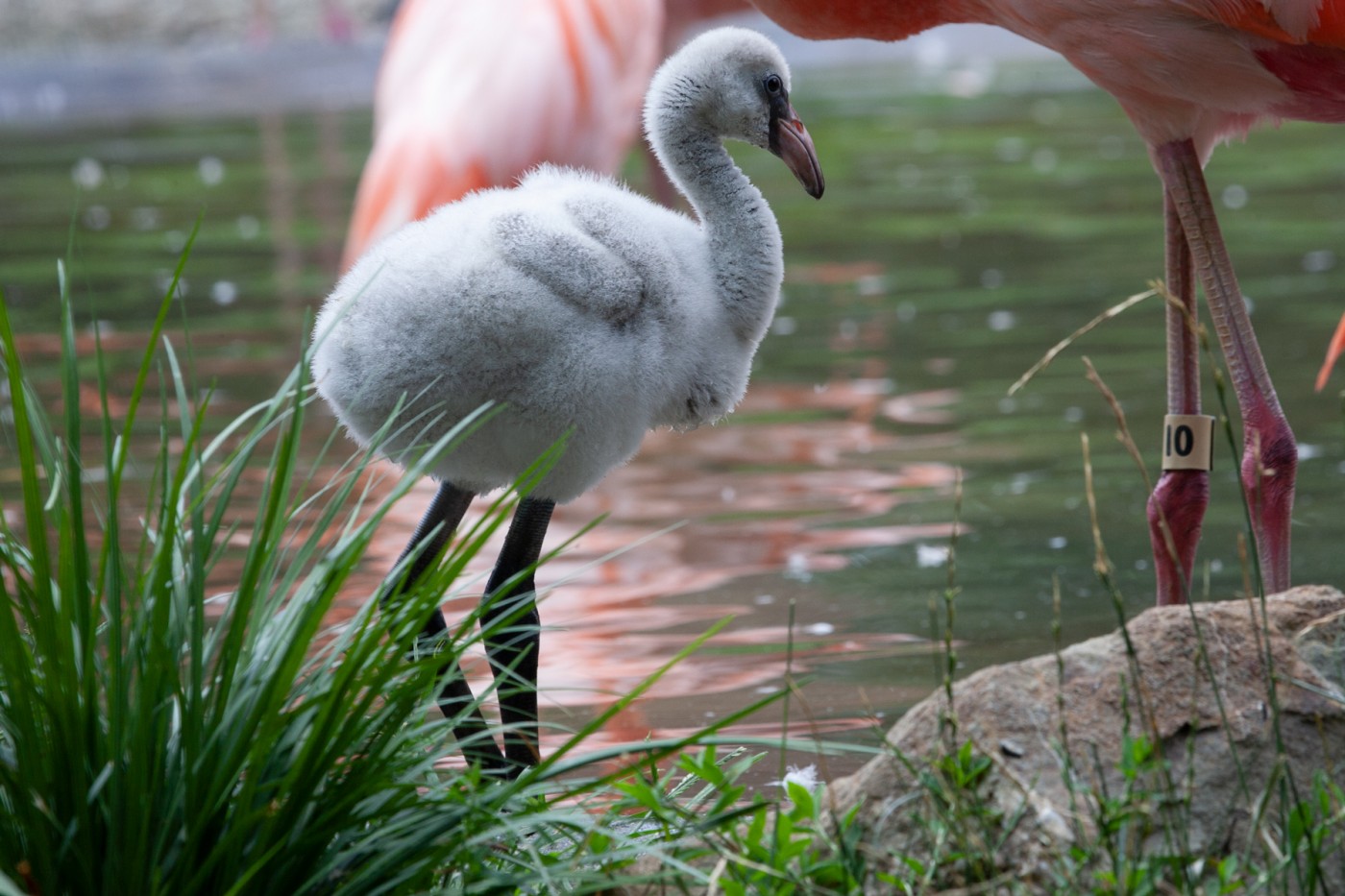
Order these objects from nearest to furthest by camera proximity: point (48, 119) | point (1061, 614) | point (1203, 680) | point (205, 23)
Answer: point (1203, 680) < point (1061, 614) < point (48, 119) < point (205, 23)

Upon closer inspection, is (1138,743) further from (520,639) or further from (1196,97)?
(1196,97)

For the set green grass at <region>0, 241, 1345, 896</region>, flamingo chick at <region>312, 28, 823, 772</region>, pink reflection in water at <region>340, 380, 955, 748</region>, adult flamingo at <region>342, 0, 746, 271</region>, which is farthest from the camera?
adult flamingo at <region>342, 0, 746, 271</region>

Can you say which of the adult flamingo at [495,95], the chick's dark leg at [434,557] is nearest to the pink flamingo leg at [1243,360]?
the chick's dark leg at [434,557]

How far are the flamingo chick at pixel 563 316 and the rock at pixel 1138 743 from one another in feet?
1.83

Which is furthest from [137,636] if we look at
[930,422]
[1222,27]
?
[930,422]

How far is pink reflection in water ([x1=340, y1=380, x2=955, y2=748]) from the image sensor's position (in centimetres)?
387

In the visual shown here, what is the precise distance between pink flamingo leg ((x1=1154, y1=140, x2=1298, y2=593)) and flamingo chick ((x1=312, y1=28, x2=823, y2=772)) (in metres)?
0.90

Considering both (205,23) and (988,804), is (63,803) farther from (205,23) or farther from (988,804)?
(205,23)

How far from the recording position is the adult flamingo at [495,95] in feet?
17.5

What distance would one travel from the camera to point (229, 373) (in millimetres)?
7105

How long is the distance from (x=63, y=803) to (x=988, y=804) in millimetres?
1181

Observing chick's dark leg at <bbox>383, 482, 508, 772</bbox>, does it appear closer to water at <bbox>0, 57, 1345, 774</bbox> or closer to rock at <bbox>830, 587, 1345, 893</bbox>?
water at <bbox>0, 57, 1345, 774</bbox>

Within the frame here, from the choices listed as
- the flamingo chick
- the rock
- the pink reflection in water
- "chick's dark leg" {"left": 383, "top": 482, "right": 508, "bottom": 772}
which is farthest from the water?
"chick's dark leg" {"left": 383, "top": 482, "right": 508, "bottom": 772}

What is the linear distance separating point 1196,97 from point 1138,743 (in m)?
1.55
